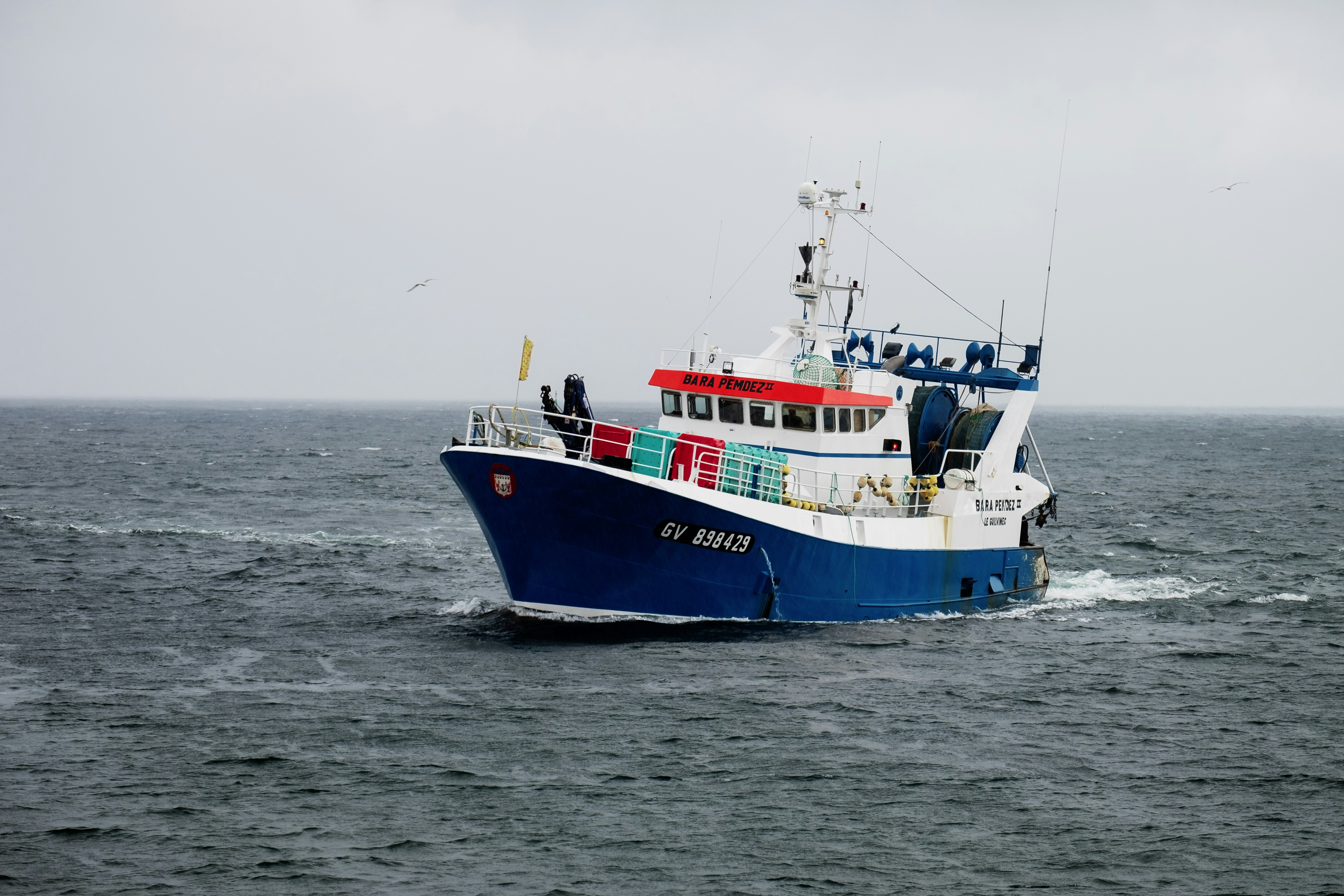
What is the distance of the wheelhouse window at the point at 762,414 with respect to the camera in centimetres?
2805

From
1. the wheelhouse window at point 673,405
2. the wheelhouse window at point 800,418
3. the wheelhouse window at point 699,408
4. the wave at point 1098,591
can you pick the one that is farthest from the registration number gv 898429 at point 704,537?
the wave at point 1098,591

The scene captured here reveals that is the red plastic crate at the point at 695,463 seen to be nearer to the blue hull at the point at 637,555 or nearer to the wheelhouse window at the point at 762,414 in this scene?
the blue hull at the point at 637,555

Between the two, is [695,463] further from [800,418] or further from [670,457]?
[800,418]

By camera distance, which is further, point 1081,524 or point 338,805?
point 1081,524

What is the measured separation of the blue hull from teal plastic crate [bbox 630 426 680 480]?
3.22 ft

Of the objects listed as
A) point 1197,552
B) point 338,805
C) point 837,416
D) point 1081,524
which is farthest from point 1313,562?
point 338,805

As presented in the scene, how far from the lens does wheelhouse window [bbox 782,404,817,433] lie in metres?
27.7

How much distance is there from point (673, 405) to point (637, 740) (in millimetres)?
11578

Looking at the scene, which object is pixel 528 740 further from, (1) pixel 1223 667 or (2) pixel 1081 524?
(2) pixel 1081 524

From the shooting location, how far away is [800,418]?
91.5 ft

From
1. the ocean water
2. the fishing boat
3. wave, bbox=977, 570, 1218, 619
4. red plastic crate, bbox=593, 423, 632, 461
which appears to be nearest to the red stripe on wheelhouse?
the fishing boat

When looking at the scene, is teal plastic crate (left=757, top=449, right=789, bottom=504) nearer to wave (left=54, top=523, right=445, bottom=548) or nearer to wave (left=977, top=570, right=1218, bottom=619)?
wave (left=977, top=570, right=1218, bottom=619)

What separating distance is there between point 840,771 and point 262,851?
25.3 ft

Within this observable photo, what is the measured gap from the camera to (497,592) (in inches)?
1224
